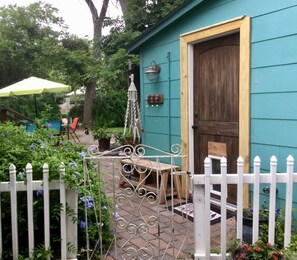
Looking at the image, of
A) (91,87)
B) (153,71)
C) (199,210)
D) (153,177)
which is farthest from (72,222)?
(91,87)

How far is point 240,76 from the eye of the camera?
11.1ft

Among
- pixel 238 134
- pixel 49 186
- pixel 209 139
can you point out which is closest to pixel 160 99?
pixel 209 139

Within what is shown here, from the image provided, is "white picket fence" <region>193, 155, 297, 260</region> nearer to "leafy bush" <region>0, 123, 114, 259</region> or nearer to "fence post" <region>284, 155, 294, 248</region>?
"fence post" <region>284, 155, 294, 248</region>

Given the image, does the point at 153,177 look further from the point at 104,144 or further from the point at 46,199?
the point at 104,144

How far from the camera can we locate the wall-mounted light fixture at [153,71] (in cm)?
464

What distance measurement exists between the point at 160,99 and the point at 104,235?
7.46 ft

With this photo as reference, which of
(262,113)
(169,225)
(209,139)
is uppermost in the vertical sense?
(262,113)

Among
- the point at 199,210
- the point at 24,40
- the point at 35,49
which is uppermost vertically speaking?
the point at 24,40

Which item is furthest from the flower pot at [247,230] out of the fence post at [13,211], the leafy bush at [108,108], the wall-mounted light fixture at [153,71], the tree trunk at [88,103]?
the leafy bush at [108,108]

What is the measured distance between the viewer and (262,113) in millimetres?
3180

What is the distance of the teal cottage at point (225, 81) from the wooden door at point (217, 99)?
0.03 ft

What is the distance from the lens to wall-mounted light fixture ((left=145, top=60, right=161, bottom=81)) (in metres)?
4.64

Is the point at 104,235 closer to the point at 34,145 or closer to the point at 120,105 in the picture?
the point at 34,145

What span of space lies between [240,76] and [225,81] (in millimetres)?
288
